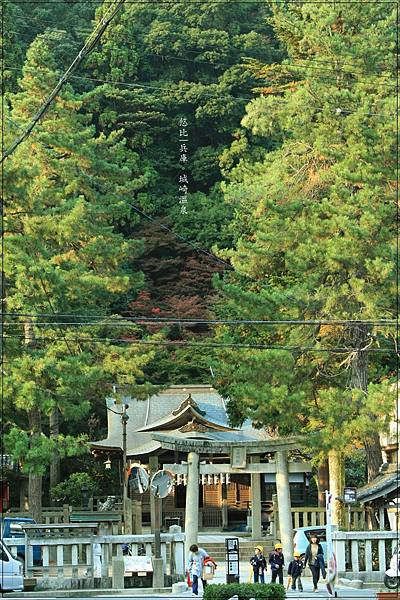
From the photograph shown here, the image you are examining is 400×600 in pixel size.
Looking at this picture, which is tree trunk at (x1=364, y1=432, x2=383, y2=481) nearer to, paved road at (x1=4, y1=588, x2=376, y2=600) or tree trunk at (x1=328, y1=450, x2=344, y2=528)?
tree trunk at (x1=328, y1=450, x2=344, y2=528)

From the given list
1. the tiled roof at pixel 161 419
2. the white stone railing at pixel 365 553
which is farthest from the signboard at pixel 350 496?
the tiled roof at pixel 161 419

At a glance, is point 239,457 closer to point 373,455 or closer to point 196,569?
point 373,455

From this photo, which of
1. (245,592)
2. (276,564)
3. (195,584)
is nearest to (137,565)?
(195,584)

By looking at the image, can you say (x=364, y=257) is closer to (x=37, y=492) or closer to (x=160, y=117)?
(x=37, y=492)

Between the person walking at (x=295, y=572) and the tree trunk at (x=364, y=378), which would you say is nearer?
the person walking at (x=295, y=572)

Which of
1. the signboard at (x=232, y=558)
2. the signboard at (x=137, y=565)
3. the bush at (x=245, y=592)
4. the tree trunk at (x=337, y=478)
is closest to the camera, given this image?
the bush at (x=245, y=592)

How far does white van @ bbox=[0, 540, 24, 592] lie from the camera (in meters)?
21.8

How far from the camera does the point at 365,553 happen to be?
24.9 metres

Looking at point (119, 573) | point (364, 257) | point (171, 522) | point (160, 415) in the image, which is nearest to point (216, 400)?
point (160, 415)

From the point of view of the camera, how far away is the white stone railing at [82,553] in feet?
76.7

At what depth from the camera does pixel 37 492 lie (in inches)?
1347

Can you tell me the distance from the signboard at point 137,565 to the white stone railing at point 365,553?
13.8ft

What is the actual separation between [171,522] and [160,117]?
81.6 ft

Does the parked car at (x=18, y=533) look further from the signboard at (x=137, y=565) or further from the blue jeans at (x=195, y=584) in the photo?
the blue jeans at (x=195, y=584)
